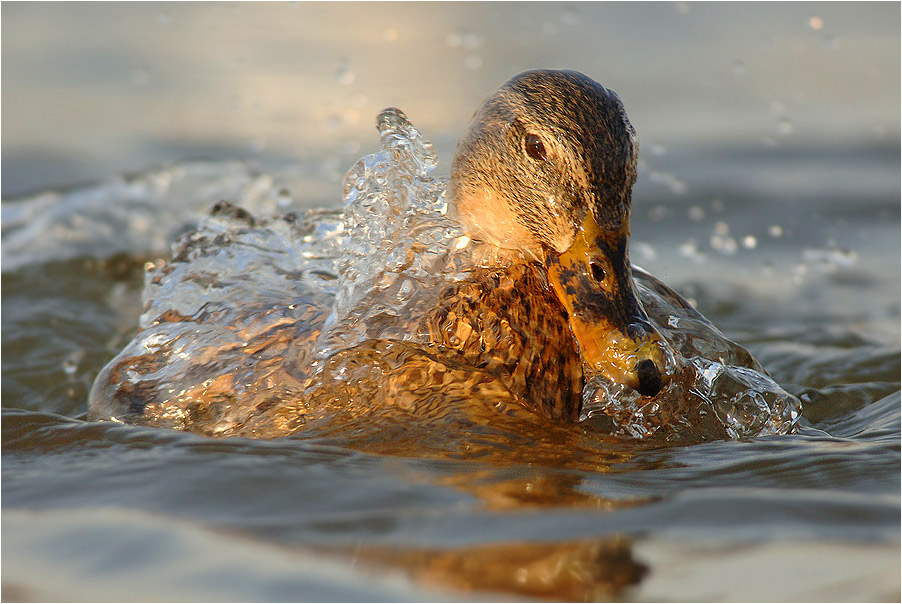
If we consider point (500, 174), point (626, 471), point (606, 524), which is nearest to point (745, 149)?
point (500, 174)

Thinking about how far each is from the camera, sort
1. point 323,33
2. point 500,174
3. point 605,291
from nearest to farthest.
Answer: point 605,291
point 500,174
point 323,33

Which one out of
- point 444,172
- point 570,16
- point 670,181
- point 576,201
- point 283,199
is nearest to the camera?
point 576,201

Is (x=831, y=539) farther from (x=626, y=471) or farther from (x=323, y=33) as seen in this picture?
(x=323, y=33)

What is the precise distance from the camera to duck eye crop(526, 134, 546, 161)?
3795mm

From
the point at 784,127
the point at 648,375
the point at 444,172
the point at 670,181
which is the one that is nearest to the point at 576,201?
the point at 648,375

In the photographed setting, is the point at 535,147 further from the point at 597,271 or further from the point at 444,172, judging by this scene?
the point at 444,172

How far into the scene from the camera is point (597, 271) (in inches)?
141

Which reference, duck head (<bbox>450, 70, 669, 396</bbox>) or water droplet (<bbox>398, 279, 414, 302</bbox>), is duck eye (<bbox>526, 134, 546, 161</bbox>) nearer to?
duck head (<bbox>450, 70, 669, 396</bbox>)

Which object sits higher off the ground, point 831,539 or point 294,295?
point 294,295

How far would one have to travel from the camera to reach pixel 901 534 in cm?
270

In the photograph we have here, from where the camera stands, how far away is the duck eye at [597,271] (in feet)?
11.7

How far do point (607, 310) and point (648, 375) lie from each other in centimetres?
29

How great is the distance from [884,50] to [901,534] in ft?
21.1

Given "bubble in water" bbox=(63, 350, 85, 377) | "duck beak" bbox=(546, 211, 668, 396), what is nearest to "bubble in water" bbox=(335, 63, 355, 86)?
"bubble in water" bbox=(63, 350, 85, 377)
